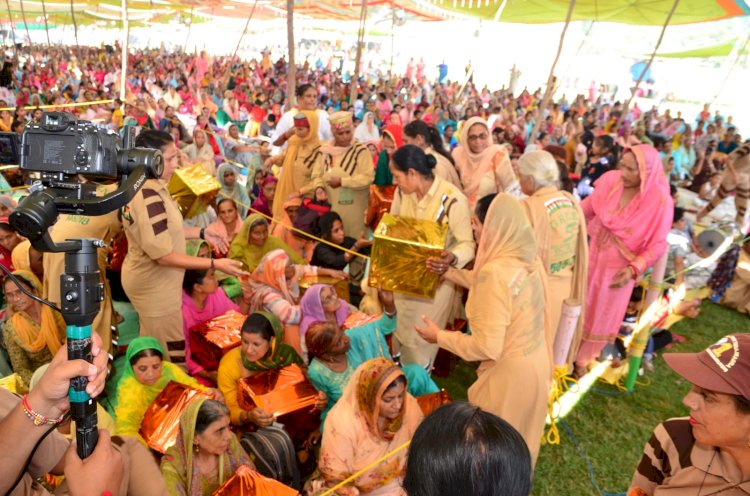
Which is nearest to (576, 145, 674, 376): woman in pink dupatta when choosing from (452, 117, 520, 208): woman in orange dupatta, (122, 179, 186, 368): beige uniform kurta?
(452, 117, 520, 208): woman in orange dupatta

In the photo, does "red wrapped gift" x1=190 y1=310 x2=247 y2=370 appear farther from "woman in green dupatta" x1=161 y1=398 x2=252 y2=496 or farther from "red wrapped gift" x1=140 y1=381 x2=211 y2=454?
"woman in green dupatta" x1=161 y1=398 x2=252 y2=496

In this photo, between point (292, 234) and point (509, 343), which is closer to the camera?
point (509, 343)

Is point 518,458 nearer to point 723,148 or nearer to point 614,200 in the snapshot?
point 614,200

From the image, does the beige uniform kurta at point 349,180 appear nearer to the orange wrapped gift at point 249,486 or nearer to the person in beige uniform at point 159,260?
the person in beige uniform at point 159,260

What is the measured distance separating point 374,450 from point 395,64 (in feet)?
108

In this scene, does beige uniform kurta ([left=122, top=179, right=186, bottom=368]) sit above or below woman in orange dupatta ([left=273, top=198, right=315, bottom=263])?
above

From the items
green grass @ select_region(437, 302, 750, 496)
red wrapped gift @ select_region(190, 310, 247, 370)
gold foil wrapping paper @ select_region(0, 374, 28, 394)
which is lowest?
green grass @ select_region(437, 302, 750, 496)

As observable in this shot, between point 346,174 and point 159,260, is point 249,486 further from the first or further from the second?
point 346,174

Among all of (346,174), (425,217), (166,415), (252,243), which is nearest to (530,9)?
(346,174)

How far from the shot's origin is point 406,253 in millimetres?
2719

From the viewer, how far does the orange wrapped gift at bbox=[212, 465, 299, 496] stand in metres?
2.12

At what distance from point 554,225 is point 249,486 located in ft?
7.04

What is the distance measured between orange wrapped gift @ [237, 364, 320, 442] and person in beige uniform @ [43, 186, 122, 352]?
2.86 ft

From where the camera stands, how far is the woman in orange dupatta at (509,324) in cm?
213
